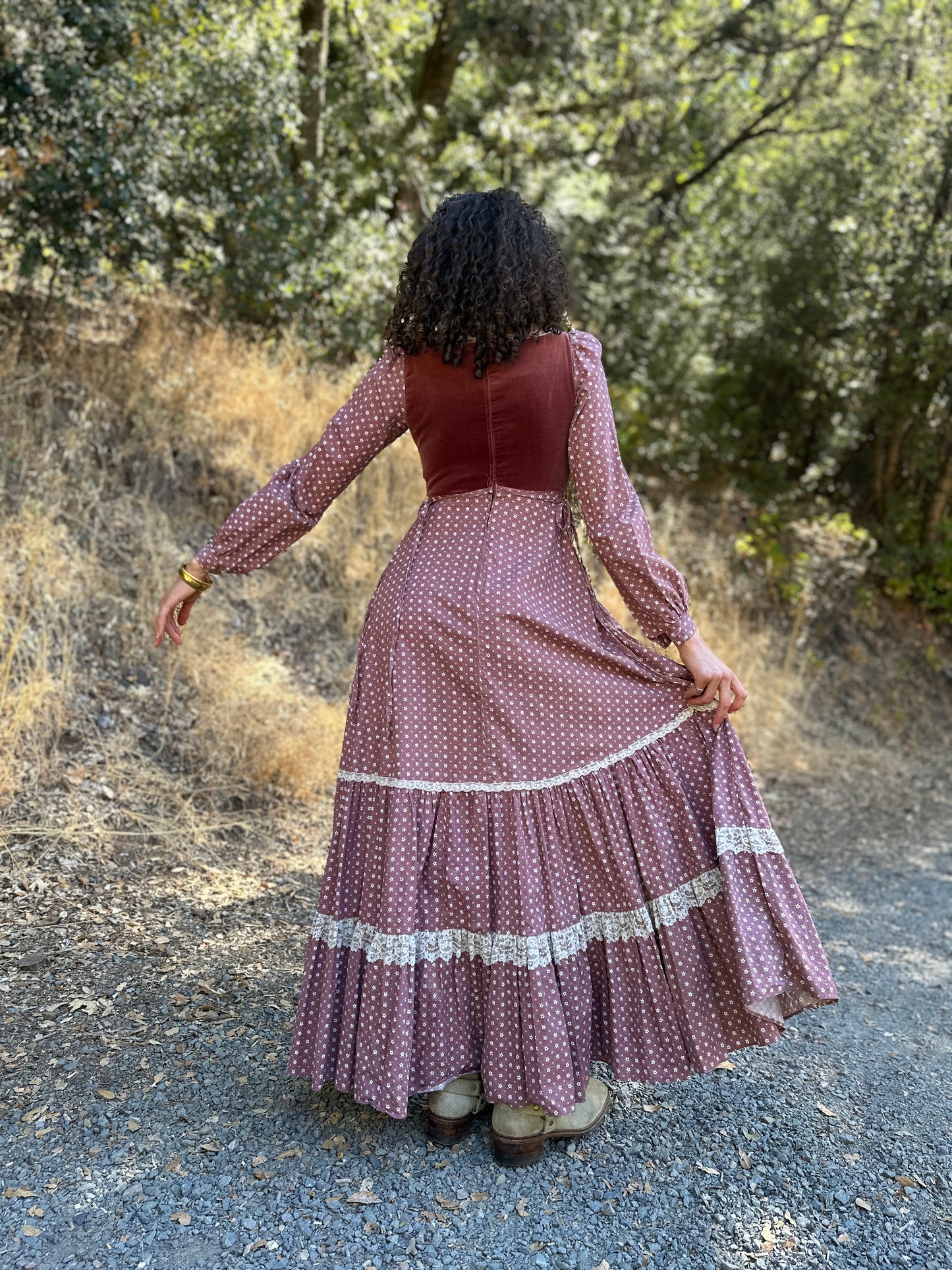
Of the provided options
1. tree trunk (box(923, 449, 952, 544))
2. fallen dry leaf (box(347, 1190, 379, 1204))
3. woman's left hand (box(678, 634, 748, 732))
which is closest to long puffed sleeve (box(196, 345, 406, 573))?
woman's left hand (box(678, 634, 748, 732))

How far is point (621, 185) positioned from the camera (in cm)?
849

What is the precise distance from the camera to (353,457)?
2.25 m

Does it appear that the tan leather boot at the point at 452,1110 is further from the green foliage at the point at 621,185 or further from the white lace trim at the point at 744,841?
the green foliage at the point at 621,185

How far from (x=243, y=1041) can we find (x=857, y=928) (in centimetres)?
221

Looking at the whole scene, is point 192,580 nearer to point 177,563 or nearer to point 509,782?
point 509,782

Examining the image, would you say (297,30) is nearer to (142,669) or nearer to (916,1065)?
(142,669)

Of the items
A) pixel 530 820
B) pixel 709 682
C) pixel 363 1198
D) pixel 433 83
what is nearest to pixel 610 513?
pixel 709 682

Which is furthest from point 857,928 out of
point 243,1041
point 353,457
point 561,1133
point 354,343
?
point 354,343

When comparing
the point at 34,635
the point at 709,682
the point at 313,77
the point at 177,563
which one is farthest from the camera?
the point at 313,77

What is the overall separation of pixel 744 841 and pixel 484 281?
114cm

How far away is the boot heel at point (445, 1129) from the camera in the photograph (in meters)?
2.18

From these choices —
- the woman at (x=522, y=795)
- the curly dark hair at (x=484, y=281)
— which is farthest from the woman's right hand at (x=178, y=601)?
the curly dark hair at (x=484, y=281)

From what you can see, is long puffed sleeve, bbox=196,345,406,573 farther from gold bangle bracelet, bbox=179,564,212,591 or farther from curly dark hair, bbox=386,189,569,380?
curly dark hair, bbox=386,189,569,380

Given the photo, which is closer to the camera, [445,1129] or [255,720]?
[445,1129]
